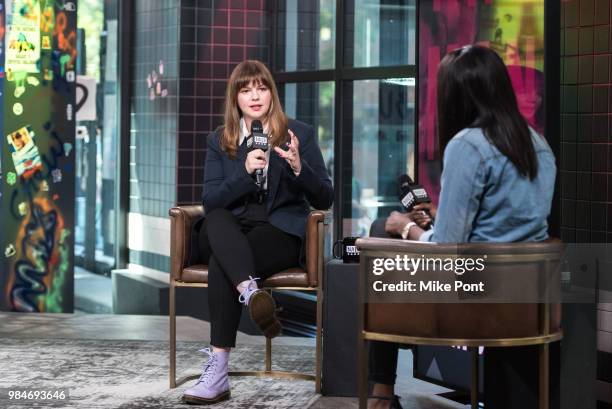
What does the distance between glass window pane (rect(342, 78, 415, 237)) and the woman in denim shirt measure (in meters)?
2.70

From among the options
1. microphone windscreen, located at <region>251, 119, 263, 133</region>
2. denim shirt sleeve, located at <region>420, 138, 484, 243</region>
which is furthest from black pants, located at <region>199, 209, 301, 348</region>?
denim shirt sleeve, located at <region>420, 138, 484, 243</region>

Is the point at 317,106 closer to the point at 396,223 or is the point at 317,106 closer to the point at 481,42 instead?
the point at 481,42

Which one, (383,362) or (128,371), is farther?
(128,371)

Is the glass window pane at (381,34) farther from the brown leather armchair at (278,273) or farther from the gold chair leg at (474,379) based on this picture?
the gold chair leg at (474,379)

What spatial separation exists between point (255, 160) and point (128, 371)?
3.91 ft

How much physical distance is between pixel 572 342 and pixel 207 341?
2651 millimetres

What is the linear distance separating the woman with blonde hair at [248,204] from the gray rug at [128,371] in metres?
0.21

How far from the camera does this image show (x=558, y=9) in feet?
11.7

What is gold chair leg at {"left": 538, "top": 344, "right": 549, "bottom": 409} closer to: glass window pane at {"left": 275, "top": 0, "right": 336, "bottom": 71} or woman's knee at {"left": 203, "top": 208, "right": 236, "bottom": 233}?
woman's knee at {"left": 203, "top": 208, "right": 236, "bottom": 233}

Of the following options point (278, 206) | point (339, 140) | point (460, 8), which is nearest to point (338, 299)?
point (278, 206)

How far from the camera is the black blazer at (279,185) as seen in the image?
4090 mm

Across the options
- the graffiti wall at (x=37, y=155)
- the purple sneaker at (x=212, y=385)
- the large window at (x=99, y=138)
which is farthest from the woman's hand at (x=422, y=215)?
the large window at (x=99, y=138)

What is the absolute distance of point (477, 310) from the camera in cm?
269

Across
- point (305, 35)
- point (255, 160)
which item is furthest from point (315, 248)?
point (305, 35)
